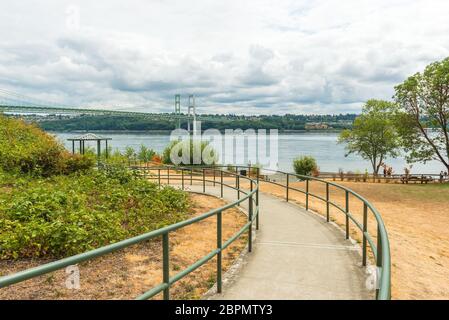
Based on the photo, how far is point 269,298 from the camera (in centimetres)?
418

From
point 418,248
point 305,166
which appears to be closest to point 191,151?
point 305,166

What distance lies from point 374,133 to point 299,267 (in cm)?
4486

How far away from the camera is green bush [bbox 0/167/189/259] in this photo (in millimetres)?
6383

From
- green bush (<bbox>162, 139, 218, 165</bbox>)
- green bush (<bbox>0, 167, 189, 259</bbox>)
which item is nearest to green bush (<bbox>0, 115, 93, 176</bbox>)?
green bush (<bbox>0, 167, 189, 259</bbox>)

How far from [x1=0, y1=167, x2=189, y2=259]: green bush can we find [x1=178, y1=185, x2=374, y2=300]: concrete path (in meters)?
2.61

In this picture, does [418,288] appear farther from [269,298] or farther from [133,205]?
[133,205]

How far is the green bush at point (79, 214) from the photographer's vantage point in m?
6.38

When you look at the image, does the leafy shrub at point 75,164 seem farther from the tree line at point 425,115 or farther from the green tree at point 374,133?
the green tree at point 374,133

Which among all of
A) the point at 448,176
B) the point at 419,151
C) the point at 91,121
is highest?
the point at 91,121

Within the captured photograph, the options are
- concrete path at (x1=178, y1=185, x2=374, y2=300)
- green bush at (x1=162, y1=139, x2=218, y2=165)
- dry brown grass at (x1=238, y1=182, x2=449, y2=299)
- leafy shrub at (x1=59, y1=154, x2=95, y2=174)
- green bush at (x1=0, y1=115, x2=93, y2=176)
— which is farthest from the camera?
green bush at (x1=162, y1=139, x2=218, y2=165)

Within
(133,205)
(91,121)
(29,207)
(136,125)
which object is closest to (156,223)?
(133,205)

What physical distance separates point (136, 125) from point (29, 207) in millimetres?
75844

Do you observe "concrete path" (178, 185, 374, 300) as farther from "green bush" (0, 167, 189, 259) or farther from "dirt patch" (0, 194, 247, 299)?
"green bush" (0, 167, 189, 259)
